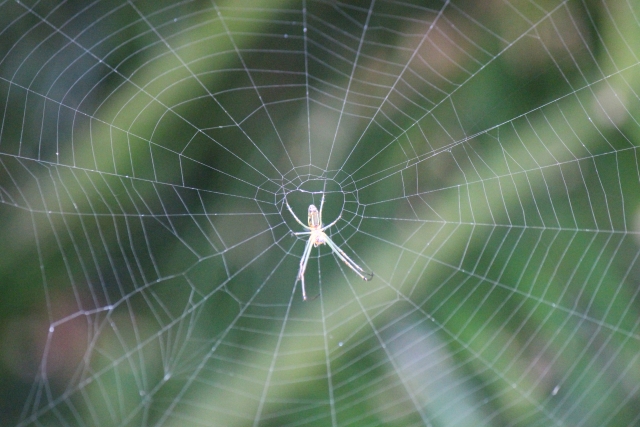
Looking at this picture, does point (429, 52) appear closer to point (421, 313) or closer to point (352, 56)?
point (352, 56)

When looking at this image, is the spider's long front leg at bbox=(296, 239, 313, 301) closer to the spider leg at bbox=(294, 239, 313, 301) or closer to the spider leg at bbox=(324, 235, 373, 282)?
the spider leg at bbox=(294, 239, 313, 301)

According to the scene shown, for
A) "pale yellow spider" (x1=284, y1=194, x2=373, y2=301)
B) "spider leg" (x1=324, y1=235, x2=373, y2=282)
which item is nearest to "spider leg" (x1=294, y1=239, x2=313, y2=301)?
"pale yellow spider" (x1=284, y1=194, x2=373, y2=301)

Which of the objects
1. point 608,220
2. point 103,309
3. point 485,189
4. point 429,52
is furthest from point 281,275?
point 608,220

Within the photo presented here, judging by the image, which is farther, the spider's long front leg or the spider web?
the spider's long front leg

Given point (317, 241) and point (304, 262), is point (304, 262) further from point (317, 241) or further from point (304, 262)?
point (317, 241)

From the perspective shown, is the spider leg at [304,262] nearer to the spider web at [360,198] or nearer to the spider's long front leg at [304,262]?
the spider's long front leg at [304,262]

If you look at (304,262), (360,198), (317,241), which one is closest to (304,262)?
(304,262)

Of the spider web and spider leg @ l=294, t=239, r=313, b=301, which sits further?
spider leg @ l=294, t=239, r=313, b=301

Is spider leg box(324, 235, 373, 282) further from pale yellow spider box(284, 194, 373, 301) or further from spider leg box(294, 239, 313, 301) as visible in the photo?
spider leg box(294, 239, 313, 301)
